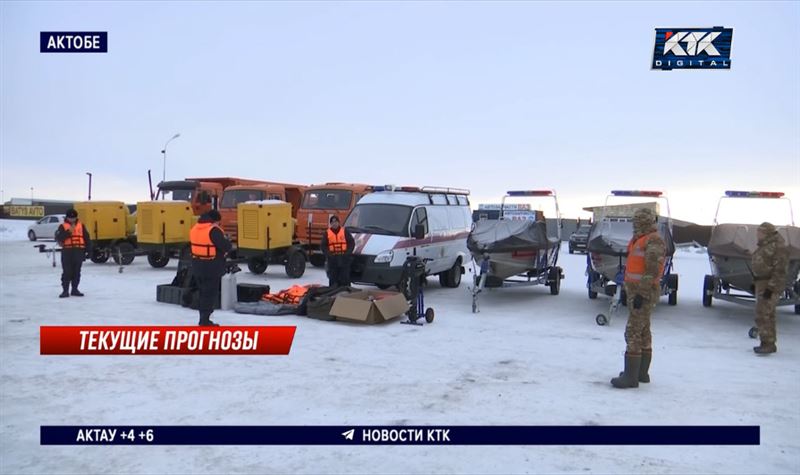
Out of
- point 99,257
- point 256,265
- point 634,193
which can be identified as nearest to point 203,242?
point 256,265

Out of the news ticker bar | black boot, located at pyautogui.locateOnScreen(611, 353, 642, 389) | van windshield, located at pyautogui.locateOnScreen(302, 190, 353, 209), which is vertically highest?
van windshield, located at pyautogui.locateOnScreen(302, 190, 353, 209)

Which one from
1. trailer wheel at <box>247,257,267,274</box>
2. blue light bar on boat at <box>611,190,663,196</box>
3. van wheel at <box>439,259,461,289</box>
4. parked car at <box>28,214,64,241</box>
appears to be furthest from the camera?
parked car at <box>28,214,64,241</box>

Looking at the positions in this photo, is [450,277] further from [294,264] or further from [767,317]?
[767,317]

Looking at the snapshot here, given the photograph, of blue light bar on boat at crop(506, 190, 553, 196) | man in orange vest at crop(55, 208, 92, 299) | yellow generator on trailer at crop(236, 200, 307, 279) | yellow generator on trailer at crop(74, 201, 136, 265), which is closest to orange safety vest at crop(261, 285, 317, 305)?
man in orange vest at crop(55, 208, 92, 299)

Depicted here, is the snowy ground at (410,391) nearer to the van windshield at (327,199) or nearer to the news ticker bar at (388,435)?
the news ticker bar at (388,435)

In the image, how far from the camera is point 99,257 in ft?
62.7

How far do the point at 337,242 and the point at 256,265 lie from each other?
684 centimetres

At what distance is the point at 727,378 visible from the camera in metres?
6.68

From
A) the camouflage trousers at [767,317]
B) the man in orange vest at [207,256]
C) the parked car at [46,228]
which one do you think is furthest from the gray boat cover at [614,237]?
the parked car at [46,228]

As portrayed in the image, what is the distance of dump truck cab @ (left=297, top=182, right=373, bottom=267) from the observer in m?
17.8

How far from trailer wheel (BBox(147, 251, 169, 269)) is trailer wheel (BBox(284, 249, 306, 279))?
457 centimetres

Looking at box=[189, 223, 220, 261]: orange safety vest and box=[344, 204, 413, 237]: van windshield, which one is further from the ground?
box=[344, 204, 413, 237]: van windshield

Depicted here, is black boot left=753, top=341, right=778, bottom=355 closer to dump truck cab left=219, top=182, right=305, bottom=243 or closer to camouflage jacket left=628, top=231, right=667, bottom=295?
camouflage jacket left=628, top=231, right=667, bottom=295

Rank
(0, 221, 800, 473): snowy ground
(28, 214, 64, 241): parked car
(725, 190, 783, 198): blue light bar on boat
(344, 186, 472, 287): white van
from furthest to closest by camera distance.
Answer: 1. (28, 214, 64, 241): parked car
2. (725, 190, 783, 198): blue light bar on boat
3. (344, 186, 472, 287): white van
4. (0, 221, 800, 473): snowy ground
